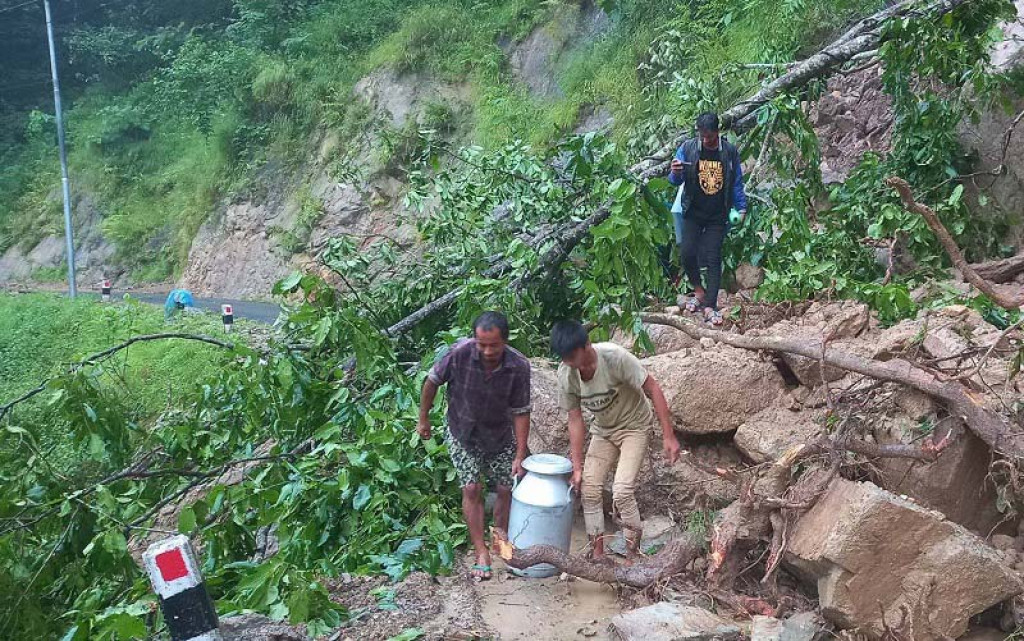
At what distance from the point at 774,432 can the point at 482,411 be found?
4.91 feet

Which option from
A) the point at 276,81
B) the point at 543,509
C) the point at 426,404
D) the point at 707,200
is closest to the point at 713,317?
the point at 707,200

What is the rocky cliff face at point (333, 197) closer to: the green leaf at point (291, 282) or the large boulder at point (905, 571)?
the green leaf at point (291, 282)

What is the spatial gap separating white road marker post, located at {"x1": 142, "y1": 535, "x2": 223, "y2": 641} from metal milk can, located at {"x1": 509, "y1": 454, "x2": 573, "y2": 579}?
5.21 ft

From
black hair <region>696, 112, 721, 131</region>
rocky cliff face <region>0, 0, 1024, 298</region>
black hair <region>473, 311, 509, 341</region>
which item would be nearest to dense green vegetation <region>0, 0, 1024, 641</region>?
black hair <region>696, 112, 721, 131</region>

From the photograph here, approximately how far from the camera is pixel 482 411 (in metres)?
4.27

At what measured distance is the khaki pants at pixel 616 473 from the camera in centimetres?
421

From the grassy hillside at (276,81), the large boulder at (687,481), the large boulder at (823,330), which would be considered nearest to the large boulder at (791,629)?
the large boulder at (687,481)

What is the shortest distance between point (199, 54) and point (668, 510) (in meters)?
22.4

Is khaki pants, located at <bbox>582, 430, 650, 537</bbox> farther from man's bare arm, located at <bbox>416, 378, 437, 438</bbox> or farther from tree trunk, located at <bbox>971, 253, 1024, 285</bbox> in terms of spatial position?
tree trunk, located at <bbox>971, 253, 1024, 285</bbox>

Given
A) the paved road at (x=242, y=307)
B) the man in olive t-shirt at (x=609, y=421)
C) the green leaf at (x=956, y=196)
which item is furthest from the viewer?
A: the paved road at (x=242, y=307)

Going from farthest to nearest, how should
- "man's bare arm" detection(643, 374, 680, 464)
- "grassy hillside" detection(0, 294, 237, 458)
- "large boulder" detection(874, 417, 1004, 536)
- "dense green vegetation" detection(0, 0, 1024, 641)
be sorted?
"grassy hillside" detection(0, 294, 237, 458) < "dense green vegetation" detection(0, 0, 1024, 641) < "man's bare arm" detection(643, 374, 680, 464) < "large boulder" detection(874, 417, 1004, 536)

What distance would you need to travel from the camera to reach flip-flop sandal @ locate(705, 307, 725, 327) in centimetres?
581

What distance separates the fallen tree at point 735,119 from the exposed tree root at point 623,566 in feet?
7.63

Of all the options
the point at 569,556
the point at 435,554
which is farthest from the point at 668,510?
the point at 435,554
